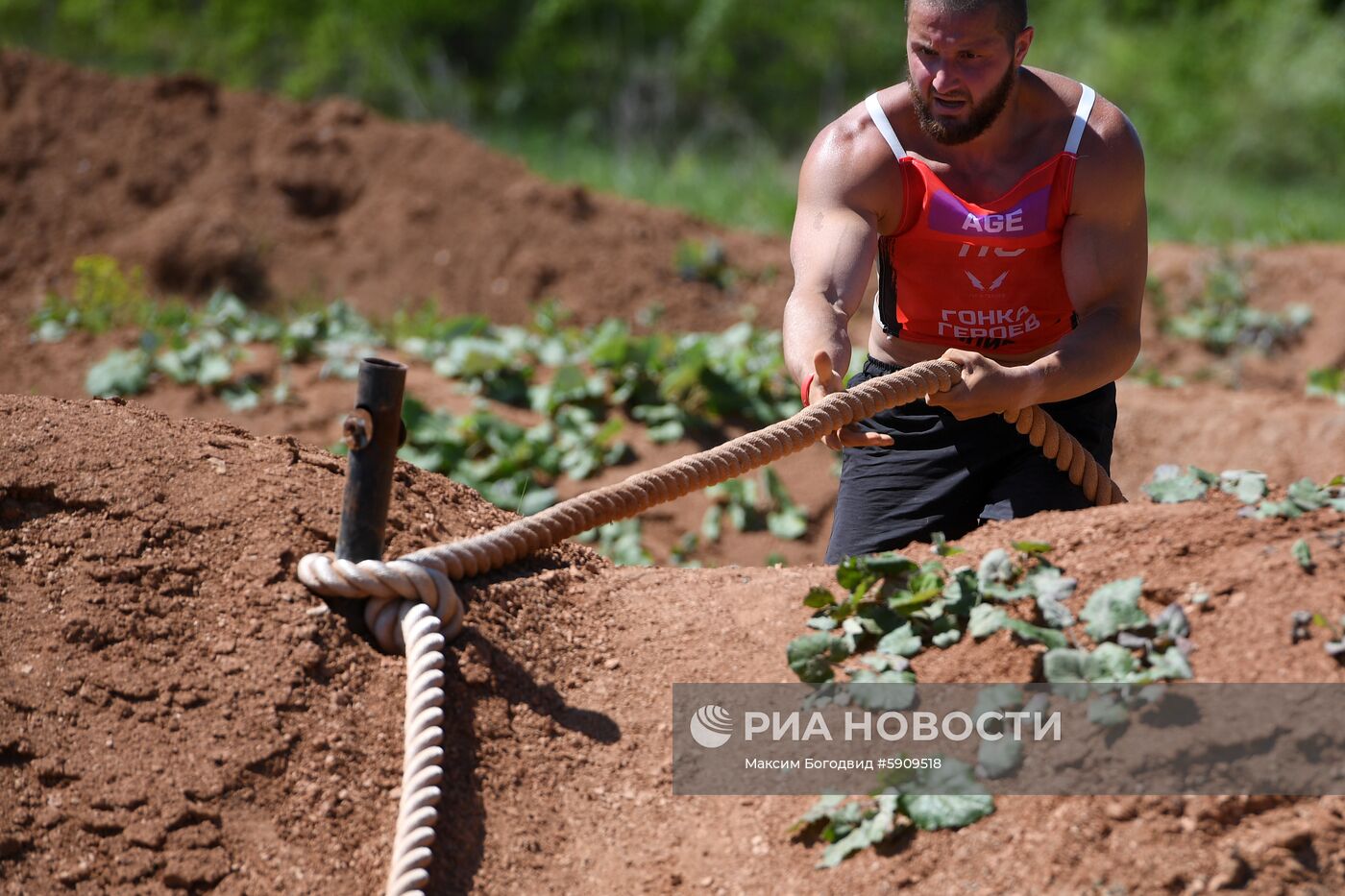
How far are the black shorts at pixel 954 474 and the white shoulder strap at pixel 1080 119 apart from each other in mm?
609

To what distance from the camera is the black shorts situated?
328 cm

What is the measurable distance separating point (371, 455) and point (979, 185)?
1556 millimetres

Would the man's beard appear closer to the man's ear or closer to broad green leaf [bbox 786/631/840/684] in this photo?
the man's ear

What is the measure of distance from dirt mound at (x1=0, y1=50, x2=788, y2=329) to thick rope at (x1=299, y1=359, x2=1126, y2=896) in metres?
4.98

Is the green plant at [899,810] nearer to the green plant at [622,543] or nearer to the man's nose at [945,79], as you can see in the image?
the man's nose at [945,79]

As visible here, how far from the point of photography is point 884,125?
315 centimetres

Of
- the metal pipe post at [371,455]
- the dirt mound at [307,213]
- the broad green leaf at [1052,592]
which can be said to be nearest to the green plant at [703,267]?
the dirt mound at [307,213]

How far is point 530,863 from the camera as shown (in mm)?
2176

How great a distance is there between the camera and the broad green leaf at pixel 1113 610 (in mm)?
2160

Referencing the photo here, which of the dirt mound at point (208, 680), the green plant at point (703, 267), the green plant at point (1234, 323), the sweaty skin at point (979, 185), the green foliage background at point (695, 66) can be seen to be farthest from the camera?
the green foliage background at point (695, 66)

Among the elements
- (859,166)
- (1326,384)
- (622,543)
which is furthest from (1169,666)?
(1326,384)

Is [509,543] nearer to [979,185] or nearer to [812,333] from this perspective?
[812,333]

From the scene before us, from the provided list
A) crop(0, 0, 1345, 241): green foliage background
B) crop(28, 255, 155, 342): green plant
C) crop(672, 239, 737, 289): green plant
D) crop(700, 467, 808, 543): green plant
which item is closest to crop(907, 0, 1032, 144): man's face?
crop(700, 467, 808, 543): green plant

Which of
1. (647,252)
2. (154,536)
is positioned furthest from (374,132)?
(154,536)
